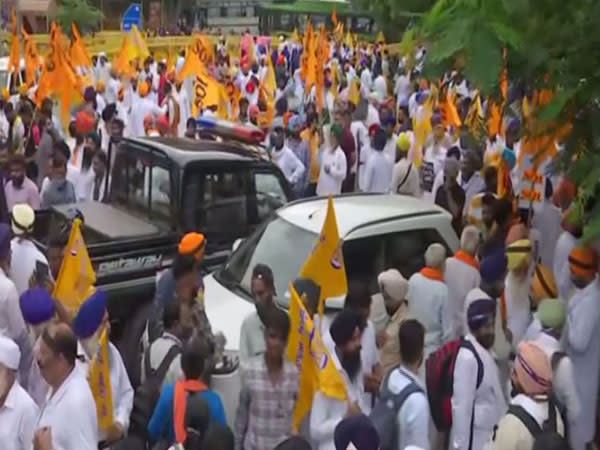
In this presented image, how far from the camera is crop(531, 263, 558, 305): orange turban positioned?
6801 mm

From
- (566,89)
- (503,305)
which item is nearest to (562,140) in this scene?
(566,89)

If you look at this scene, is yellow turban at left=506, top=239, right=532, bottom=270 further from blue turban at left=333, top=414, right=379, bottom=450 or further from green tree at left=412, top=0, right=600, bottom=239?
blue turban at left=333, top=414, right=379, bottom=450

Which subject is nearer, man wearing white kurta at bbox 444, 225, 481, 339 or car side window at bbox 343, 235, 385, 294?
man wearing white kurta at bbox 444, 225, 481, 339

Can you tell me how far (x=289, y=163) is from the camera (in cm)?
1252

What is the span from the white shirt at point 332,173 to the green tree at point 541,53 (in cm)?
614

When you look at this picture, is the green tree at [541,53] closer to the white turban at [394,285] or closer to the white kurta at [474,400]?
the white kurta at [474,400]

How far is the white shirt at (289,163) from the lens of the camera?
12.5 m

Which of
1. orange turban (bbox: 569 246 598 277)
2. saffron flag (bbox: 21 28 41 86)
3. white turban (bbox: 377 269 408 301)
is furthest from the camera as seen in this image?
saffron flag (bbox: 21 28 41 86)

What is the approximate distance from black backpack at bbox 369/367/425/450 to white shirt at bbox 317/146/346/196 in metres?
6.82

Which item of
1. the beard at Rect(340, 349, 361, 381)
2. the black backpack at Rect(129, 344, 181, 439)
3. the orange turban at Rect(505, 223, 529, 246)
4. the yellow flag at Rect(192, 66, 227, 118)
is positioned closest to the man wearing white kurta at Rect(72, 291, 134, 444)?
the black backpack at Rect(129, 344, 181, 439)

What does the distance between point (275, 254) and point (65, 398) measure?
3234 millimetres

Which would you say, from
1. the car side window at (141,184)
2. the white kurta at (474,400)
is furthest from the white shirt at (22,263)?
the white kurta at (474,400)

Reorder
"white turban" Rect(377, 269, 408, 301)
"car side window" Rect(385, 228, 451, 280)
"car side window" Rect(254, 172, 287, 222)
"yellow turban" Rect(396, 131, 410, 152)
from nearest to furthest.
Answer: "white turban" Rect(377, 269, 408, 301), "car side window" Rect(385, 228, 451, 280), "car side window" Rect(254, 172, 287, 222), "yellow turban" Rect(396, 131, 410, 152)

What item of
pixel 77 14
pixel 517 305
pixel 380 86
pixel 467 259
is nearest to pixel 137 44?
pixel 380 86
